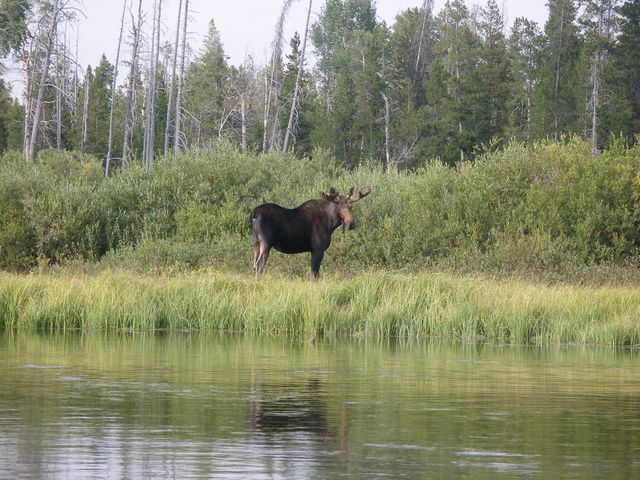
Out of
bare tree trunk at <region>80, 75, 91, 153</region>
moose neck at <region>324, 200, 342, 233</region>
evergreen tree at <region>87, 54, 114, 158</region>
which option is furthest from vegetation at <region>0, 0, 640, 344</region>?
evergreen tree at <region>87, 54, 114, 158</region>

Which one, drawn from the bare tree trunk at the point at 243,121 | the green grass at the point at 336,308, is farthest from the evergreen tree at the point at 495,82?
the green grass at the point at 336,308

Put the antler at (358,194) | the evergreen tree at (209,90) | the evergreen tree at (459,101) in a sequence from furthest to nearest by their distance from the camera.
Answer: the evergreen tree at (209,90), the evergreen tree at (459,101), the antler at (358,194)

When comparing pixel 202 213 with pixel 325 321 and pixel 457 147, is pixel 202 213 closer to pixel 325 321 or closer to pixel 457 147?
pixel 325 321

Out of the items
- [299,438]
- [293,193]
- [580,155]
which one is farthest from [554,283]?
[299,438]

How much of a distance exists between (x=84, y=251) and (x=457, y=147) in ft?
119

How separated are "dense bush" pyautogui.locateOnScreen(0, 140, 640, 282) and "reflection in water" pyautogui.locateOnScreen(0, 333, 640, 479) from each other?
44.4 feet

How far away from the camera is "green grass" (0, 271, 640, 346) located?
64.4 feet

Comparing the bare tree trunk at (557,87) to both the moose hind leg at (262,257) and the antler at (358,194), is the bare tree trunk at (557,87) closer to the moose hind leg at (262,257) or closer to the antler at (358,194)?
the antler at (358,194)

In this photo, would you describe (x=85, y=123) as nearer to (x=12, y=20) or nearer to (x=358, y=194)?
(x=12, y=20)

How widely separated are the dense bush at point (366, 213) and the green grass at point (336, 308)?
24.6ft

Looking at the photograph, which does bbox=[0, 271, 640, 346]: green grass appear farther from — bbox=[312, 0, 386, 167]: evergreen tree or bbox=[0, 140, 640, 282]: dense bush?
bbox=[312, 0, 386, 167]: evergreen tree

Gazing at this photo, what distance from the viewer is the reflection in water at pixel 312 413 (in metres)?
8.14

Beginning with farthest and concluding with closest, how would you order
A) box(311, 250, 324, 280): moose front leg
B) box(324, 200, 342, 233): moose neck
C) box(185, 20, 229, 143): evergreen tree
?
box(185, 20, 229, 143): evergreen tree
box(324, 200, 342, 233): moose neck
box(311, 250, 324, 280): moose front leg

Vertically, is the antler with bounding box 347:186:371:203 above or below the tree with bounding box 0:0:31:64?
below
